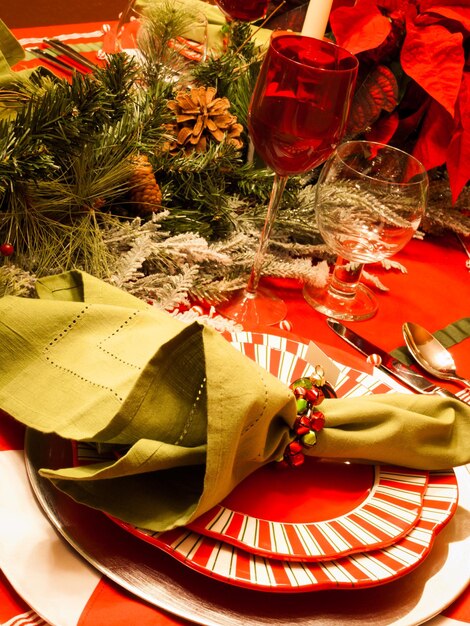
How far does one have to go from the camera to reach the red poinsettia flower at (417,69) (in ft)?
2.63

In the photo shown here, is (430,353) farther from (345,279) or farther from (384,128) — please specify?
(384,128)

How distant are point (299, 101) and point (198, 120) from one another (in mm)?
236

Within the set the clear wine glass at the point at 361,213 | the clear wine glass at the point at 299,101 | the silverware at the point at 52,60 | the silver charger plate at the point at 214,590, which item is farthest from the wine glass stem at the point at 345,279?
the silverware at the point at 52,60

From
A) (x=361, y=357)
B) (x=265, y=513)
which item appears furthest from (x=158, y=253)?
(x=265, y=513)

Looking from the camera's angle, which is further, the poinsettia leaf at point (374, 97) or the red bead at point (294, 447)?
the poinsettia leaf at point (374, 97)

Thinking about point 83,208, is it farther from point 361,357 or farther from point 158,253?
point 361,357

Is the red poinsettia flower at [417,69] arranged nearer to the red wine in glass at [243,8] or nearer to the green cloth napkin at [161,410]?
the red wine in glass at [243,8]

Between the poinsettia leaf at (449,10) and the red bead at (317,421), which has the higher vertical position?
the poinsettia leaf at (449,10)

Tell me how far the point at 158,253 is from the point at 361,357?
0.23 m

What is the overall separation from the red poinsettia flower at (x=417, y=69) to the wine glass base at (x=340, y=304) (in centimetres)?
22

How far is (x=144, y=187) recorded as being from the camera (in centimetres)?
69

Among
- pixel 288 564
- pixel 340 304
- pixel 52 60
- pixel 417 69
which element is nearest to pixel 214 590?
pixel 288 564

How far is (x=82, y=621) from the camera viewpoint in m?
0.35

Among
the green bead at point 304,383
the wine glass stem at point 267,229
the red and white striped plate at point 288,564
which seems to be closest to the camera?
the red and white striped plate at point 288,564
